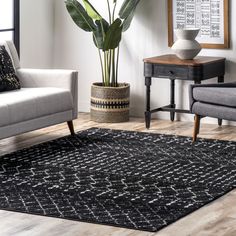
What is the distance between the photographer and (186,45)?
6.77 meters

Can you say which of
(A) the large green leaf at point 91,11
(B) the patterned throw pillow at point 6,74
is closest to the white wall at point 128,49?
(A) the large green leaf at point 91,11

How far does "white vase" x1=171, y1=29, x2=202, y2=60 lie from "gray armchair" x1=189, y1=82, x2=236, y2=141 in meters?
0.62

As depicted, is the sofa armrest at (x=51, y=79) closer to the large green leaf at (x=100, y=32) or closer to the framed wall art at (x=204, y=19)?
the large green leaf at (x=100, y=32)

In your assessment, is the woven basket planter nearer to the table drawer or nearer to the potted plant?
the potted plant

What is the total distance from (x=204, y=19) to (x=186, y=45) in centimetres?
44

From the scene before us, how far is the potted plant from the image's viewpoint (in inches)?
278

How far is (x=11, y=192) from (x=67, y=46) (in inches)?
127

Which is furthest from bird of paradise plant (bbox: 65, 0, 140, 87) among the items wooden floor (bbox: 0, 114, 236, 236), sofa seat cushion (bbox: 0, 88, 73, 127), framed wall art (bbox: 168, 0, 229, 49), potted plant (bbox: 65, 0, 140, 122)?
wooden floor (bbox: 0, 114, 236, 236)

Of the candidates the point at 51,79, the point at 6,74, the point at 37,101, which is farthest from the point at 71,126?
the point at 6,74

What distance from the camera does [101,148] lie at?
6.07 metres

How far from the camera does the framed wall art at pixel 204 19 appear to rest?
6965mm

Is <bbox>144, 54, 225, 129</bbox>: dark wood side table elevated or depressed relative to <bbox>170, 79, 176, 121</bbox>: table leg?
elevated

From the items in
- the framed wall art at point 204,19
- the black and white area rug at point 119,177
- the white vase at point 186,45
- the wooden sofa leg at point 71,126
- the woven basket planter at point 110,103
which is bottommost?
the black and white area rug at point 119,177

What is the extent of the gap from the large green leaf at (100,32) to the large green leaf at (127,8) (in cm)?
17
